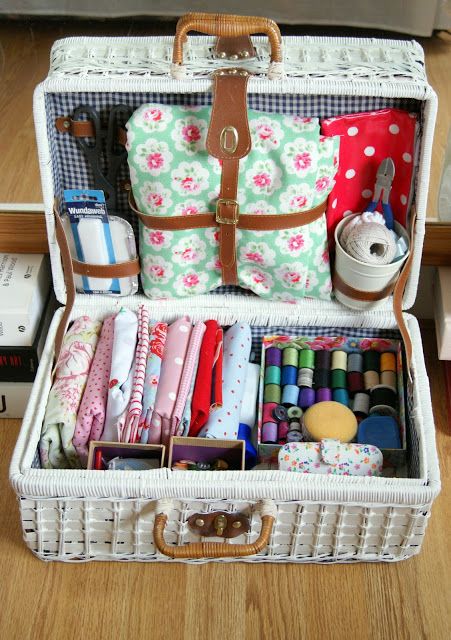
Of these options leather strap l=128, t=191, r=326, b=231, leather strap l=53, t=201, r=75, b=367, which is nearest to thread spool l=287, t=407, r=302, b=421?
leather strap l=128, t=191, r=326, b=231

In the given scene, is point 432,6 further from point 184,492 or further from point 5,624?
point 5,624

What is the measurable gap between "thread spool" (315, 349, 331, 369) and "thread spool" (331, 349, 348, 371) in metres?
0.01

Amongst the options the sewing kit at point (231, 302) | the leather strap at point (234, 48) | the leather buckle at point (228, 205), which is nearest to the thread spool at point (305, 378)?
the sewing kit at point (231, 302)

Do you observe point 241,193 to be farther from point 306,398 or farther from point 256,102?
point 306,398

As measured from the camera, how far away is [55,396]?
4.50ft

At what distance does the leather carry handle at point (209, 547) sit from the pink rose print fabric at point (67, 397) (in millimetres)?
236

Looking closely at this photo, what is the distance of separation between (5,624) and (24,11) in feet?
3.43

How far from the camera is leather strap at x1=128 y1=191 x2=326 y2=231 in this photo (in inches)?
54.2

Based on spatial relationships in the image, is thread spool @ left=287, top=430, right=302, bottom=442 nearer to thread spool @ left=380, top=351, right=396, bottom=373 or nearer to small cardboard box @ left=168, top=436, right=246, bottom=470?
small cardboard box @ left=168, top=436, right=246, bottom=470

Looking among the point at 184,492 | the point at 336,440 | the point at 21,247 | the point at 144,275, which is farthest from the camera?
the point at 21,247

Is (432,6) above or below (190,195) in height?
above

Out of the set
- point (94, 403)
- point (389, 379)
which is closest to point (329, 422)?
point (389, 379)

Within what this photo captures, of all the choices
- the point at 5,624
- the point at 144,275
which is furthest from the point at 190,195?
the point at 5,624

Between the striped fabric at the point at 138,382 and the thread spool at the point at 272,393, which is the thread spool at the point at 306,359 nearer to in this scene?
the thread spool at the point at 272,393
